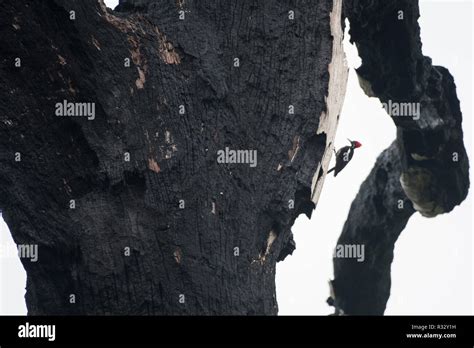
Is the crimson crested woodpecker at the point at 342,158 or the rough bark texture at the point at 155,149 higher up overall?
the crimson crested woodpecker at the point at 342,158

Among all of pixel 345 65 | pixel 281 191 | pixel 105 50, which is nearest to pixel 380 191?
pixel 345 65

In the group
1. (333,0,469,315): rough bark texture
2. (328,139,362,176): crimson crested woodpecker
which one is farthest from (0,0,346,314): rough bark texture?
(328,139,362,176): crimson crested woodpecker

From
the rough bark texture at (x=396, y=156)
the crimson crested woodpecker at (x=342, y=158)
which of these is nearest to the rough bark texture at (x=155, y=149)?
the rough bark texture at (x=396, y=156)

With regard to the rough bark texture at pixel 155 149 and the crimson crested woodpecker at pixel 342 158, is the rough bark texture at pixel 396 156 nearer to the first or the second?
the crimson crested woodpecker at pixel 342 158

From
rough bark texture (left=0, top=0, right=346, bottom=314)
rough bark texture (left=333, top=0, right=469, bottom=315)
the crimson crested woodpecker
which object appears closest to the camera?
rough bark texture (left=0, top=0, right=346, bottom=314)

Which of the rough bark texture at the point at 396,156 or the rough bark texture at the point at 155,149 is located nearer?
the rough bark texture at the point at 155,149

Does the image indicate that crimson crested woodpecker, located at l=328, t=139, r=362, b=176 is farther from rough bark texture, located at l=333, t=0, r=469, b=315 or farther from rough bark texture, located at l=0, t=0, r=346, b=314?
rough bark texture, located at l=0, t=0, r=346, b=314

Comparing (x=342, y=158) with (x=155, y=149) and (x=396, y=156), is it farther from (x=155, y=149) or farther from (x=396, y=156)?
(x=155, y=149)

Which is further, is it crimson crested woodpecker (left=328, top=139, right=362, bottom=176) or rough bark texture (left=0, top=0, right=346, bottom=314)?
crimson crested woodpecker (left=328, top=139, right=362, bottom=176)
